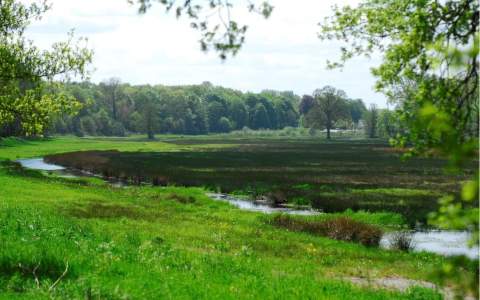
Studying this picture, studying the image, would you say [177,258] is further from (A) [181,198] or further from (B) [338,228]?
(A) [181,198]

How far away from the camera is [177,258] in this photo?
15945 mm

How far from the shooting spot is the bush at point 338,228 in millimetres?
27094

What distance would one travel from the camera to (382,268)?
20359 mm

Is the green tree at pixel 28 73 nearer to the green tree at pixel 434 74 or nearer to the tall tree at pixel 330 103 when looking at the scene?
the green tree at pixel 434 74

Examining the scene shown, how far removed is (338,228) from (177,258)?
1447cm

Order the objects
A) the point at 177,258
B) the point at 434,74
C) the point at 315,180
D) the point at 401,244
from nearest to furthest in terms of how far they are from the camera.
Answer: the point at 434,74 < the point at 177,258 < the point at 401,244 < the point at 315,180

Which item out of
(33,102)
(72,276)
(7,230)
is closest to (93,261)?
(72,276)

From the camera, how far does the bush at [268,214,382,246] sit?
27094 millimetres

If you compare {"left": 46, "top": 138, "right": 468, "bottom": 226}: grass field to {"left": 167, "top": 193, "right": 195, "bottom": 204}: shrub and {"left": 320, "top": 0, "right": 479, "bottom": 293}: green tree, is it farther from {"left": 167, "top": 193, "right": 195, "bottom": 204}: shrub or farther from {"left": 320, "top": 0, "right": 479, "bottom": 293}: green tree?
{"left": 320, "top": 0, "right": 479, "bottom": 293}: green tree

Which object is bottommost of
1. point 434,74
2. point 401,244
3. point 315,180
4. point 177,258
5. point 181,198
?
point 315,180

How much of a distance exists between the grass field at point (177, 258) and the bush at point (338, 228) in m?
1.25

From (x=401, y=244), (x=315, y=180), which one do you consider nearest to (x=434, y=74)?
(x=401, y=244)

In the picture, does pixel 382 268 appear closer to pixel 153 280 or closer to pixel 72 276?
pixel 153 280

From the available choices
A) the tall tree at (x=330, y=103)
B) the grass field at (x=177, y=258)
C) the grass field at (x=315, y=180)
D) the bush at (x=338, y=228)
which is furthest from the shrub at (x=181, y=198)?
the tall tree at (x=330, y=103)
